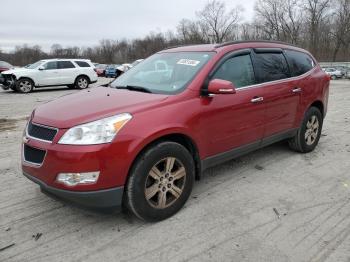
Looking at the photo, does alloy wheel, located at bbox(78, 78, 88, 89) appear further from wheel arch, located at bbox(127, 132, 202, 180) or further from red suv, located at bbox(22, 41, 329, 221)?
wheel arch, located at bbox(127, 132, 202, 180)

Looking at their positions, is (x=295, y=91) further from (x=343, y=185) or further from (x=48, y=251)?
(x=48, y=251)

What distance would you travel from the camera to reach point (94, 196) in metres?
3.14

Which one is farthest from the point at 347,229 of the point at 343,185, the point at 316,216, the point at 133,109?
the point at 133,109

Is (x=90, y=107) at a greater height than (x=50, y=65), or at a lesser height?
greater

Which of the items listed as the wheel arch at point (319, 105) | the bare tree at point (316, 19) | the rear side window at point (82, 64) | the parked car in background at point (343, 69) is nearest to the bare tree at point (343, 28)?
the bare tree at point (316, 19)

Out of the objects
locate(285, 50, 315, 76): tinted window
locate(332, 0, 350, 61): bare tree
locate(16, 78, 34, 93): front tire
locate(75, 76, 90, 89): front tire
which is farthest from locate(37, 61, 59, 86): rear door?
locate(332, 0, 350, 61): bare tree

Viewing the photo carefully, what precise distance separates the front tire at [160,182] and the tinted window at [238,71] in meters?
1.10

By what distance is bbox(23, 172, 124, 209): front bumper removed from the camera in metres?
3.14

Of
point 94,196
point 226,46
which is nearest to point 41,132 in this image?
point 94,196

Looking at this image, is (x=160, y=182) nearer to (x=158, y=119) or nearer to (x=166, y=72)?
(x=158, y=119)

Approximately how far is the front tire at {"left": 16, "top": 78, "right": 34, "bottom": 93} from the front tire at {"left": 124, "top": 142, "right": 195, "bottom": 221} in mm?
16136

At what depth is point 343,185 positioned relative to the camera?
4.48m

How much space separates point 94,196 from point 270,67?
308cm

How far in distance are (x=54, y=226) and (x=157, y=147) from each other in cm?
130
